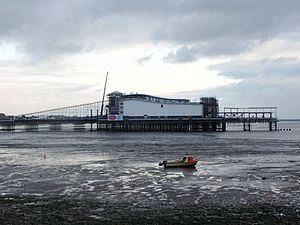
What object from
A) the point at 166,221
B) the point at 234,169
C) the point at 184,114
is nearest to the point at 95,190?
the point at 166,221

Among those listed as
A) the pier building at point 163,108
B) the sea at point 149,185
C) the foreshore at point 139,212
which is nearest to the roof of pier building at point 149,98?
the pier building at point 163,108

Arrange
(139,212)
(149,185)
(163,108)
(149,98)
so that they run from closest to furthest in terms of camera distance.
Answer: (139,212) < (149,185) < (163,108) < (149,98)

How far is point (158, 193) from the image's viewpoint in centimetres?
2450

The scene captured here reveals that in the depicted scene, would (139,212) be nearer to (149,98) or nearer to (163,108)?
(163,108)

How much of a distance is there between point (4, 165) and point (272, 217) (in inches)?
1156

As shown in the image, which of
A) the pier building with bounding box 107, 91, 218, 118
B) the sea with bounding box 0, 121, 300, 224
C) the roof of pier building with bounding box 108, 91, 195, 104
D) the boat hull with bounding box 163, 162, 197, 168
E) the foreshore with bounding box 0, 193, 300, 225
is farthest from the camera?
the roof of pier building with bounding box 108, 91, 195, 104

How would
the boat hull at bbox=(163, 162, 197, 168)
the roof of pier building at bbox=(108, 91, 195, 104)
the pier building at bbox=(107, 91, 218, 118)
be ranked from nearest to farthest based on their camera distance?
1. the boat hull at bbox=(163, 162, 197, 168)
2. the pier building at bbox=(107, 91, 218, 118)
3. the roof of pier building at bbox=(108, 91, 195, 104)

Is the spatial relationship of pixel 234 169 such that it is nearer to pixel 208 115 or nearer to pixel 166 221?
pixel 166 221

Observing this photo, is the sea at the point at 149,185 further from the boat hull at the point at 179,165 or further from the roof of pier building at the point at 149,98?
the roof of pier building at the point at 149,98

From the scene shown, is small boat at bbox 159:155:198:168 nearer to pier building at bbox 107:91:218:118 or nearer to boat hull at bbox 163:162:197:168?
boat hull at bbox 163:162:197:168

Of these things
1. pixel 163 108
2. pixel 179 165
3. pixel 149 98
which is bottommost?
pixel 179 165

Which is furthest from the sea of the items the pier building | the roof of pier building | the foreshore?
the roof of pier building

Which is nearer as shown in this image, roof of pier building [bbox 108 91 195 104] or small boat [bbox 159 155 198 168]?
small boat [bbox 159 155 198 168]

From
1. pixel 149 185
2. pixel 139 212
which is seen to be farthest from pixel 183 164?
pixel 139 212
